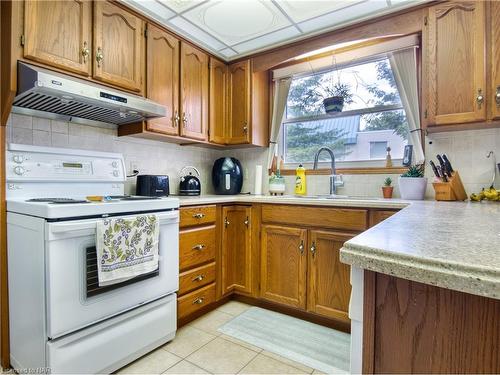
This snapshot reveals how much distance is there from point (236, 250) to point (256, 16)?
1851 millimetres

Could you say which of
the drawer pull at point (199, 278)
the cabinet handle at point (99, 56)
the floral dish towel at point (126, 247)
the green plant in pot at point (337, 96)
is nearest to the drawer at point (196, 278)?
the drawer pull at point (199, 278)

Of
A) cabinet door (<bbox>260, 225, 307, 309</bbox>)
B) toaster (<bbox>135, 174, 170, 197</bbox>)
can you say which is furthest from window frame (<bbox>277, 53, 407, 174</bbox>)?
toaster (<bbox>135, 174, 170, 197</bbox>)

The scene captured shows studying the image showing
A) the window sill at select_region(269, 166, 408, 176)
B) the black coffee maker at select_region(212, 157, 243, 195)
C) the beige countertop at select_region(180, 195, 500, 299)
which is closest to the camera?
the beige countertop at select_region(180, 195, 500, 299)

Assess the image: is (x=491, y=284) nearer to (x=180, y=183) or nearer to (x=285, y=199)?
(x=285, y=199)

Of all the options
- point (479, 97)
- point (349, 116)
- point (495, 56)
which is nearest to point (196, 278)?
point (349, 116)

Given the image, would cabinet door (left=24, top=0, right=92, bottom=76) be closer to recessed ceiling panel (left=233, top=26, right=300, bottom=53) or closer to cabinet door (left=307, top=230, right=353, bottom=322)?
recessed ceiling panel (left=233, top=26, right=300, bottom=53)

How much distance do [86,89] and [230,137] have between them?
144 centimetres

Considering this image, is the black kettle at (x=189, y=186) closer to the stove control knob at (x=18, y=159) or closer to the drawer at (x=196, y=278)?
the drawer at (x=196, y=278)

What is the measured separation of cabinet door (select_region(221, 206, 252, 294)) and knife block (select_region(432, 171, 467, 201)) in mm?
1359

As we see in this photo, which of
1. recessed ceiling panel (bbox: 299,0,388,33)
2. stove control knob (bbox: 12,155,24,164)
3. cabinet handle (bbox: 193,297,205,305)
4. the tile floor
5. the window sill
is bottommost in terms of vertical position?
the tile floor

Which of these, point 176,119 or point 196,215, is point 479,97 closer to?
point 196,215

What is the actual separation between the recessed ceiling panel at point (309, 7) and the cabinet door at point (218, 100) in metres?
0.90

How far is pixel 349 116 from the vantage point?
102 inches

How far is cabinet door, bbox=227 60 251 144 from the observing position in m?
2.72
